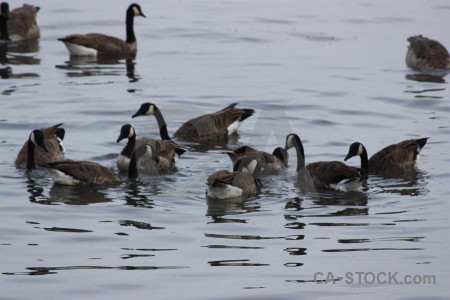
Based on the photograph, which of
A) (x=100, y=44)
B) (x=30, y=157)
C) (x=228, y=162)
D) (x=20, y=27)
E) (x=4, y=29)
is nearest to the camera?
(x=30, y=157)

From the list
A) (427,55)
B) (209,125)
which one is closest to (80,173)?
(209,125)

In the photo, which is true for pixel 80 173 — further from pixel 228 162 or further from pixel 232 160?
pixel 228 162

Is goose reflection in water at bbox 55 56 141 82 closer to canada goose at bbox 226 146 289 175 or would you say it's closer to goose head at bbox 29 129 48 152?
canada goose at bbox 226 146 289 175

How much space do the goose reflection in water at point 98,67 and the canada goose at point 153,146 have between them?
617 cm

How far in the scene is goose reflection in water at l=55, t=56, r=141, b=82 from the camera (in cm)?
2125

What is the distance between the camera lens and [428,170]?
14.2 meters

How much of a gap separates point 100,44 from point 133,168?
1031 centimetres

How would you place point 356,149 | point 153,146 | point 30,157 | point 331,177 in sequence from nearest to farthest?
point 331,177
point 30,157
point 356,149
point 153,146

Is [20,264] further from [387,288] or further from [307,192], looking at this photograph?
[307,192]

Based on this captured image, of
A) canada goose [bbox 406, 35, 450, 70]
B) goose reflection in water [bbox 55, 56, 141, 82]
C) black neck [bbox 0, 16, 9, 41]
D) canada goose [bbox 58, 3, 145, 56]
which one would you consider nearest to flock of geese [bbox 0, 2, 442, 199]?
goose reflection in water [bbox 55, 56, 141, 82]

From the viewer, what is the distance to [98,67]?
2223 cm

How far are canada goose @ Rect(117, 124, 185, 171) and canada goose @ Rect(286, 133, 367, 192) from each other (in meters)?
2.41

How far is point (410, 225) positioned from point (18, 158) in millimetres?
6473

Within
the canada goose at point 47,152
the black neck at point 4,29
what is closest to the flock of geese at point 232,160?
the canada goose at point 47,152
